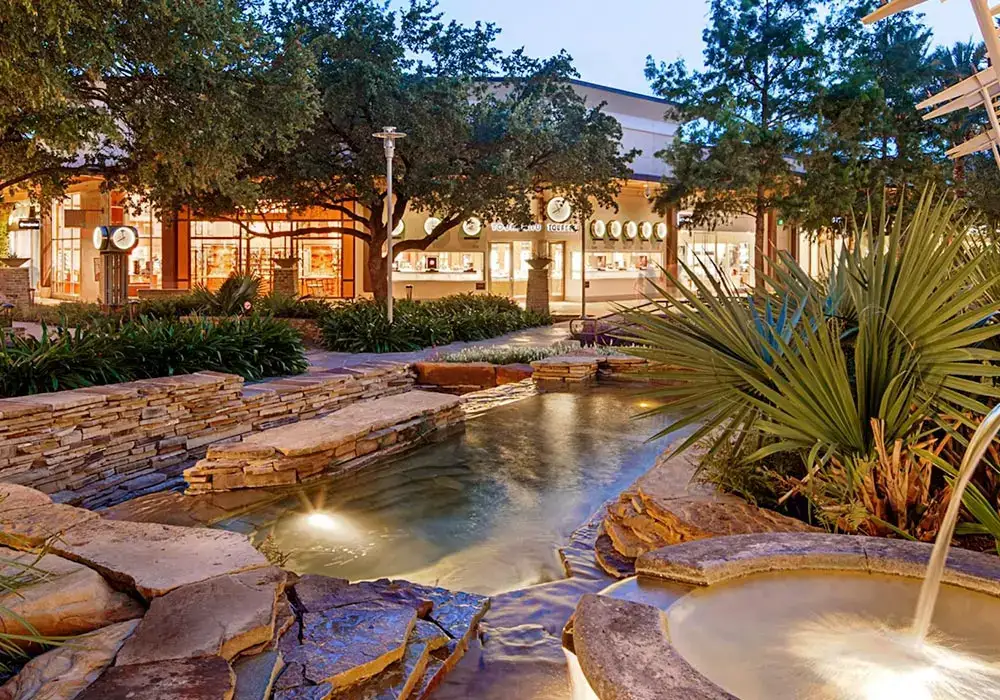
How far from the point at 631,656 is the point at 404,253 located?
29.2m

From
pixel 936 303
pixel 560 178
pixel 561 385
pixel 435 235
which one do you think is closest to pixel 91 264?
pixel 435 235

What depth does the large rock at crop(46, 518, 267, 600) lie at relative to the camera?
399 centimetres

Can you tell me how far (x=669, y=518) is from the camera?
16.4 ft

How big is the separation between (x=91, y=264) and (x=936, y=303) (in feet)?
107

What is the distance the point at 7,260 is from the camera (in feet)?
87.4

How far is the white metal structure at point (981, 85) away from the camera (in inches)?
125

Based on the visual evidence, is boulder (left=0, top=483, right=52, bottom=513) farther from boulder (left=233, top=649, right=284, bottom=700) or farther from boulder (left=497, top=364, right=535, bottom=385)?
boulder (left=497, top=364, right=535, bottom=385)

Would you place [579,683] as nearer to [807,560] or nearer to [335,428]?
[807,560]

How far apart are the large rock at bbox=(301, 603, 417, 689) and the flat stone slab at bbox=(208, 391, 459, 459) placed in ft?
11.8

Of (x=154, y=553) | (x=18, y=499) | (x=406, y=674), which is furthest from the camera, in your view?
(x=18, y=499)

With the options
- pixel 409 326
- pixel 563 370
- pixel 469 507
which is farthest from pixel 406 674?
pixel 409 326

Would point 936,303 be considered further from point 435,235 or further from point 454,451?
point 435,235

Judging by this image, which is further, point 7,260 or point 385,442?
point 7,260

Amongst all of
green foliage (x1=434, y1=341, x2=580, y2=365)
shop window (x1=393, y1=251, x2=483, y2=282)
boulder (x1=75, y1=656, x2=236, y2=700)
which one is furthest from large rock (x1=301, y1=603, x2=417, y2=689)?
shop window (x1=393, y1=251, x2=483, y2=282)
